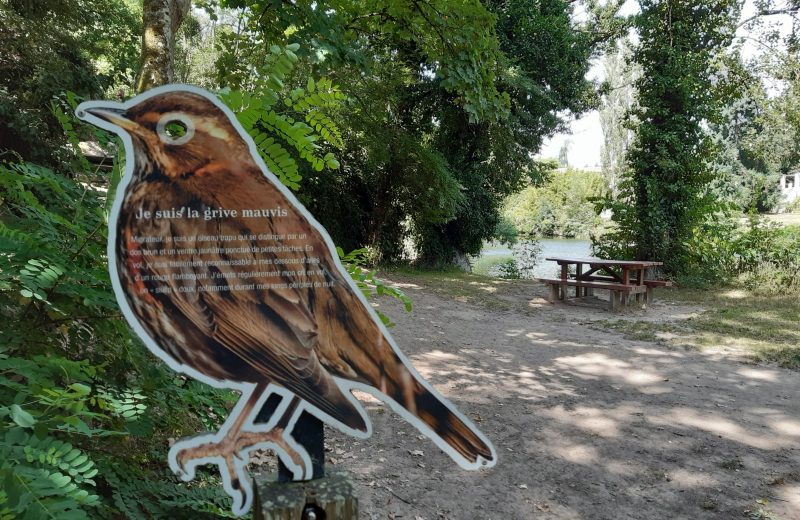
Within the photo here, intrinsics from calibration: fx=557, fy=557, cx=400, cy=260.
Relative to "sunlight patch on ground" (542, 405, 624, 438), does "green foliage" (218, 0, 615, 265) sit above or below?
above

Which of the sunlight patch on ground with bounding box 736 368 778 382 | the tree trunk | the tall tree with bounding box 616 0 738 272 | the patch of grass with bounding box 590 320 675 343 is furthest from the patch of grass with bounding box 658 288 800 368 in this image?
the tree trunk

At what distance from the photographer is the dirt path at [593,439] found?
333 cm

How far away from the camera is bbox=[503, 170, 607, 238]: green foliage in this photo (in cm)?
3122

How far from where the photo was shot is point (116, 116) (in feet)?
5.27

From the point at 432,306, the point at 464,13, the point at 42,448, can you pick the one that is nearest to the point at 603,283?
the point at 432,306

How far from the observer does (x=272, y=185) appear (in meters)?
1.68

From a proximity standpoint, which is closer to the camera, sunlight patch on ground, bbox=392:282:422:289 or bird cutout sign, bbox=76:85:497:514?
bird cutout sign, bbox=76:85:497:514

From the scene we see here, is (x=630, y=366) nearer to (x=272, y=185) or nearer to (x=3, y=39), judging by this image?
(x=272, y=185)

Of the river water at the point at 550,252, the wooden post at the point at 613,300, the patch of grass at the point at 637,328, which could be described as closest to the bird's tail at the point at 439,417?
the patch of grass at the point at 637,328

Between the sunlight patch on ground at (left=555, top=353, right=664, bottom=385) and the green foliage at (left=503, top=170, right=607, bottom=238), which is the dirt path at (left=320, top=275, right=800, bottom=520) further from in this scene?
the green foliage at (left=503, top=170, right=607, bottom=238)

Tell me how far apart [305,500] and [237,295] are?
2.08ft

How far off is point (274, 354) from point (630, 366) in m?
5.59

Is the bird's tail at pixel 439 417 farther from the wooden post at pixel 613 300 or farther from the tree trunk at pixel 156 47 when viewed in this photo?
the wooden post at pixel 613 300

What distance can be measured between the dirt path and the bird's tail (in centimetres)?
167
